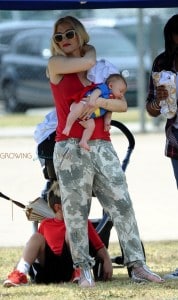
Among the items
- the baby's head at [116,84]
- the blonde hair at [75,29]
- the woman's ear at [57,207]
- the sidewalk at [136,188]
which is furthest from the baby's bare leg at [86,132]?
the sidewalk at [136,188]

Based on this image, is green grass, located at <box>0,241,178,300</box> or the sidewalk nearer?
green grass, located at <box>0,241,178,300</box>

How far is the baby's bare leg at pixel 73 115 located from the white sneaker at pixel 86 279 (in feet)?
2.78

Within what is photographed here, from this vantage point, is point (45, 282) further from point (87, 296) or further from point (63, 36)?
point (63, 36)

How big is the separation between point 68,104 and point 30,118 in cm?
1282

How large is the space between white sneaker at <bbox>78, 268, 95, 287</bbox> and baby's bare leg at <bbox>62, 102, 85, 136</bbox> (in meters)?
0.85

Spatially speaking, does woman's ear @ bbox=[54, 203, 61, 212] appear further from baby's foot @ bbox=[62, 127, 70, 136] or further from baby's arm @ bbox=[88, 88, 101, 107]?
baby's arm @ bbox=[88, 88, 101, 107]

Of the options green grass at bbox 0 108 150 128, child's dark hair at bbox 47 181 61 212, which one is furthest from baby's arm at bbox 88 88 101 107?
green grass at bbox 0 108 150 128

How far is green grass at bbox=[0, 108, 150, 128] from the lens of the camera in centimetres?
1842

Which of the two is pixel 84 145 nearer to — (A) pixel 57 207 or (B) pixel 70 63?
(B) pixel 70 63

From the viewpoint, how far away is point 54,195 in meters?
6.88

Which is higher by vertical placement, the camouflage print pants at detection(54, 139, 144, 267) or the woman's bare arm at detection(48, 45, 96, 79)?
the woman's bare arm at detection(48, 45, 96, 79)

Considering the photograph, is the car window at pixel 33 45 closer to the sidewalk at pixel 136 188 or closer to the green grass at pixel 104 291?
the sidewalk at pixel 136 188

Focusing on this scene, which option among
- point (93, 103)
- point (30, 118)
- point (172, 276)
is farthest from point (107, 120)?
point (30, 118)

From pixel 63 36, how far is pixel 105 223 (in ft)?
4.44
